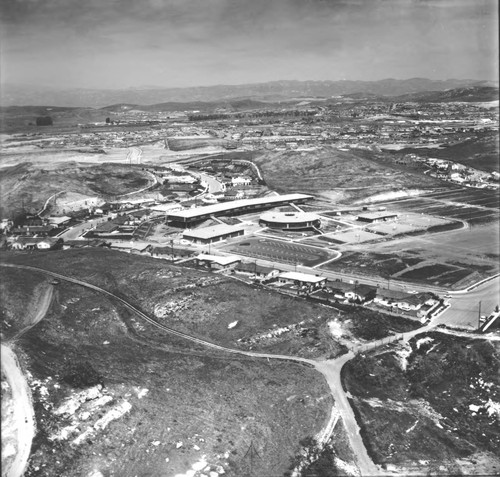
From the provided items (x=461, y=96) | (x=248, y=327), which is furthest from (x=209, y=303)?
(x=461, y=96)

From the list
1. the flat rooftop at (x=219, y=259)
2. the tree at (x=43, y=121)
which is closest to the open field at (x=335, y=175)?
the flat rooftop at (x=219, y=259)

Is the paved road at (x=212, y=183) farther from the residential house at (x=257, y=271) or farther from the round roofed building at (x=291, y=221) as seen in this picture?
the residential house at (x=257, y=271)

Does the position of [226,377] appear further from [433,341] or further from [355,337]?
[433,341]

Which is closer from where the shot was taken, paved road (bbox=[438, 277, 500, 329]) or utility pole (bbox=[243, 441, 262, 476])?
utility pole (bbox=[243, 441, 262, 476])

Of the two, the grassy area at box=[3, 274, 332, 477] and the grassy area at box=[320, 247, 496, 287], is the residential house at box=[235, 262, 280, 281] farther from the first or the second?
the grassy area at box=[3, 274, 332, 477]

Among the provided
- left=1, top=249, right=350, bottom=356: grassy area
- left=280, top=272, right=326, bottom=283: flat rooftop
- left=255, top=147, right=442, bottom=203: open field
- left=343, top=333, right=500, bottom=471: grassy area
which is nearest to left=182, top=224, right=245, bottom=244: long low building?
left=1, top=249, right=350, bottom=356: grassy area
